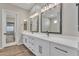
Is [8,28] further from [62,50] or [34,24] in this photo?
[34,24]

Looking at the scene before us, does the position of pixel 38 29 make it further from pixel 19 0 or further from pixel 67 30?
pixel 19 0

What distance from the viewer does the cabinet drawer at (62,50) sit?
91 cm

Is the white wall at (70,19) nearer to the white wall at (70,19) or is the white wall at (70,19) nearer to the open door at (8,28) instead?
the white wall at (70,19)

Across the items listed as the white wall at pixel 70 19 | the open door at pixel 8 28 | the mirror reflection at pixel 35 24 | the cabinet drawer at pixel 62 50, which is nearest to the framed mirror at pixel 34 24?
the mirror reflection at pixel 35 24

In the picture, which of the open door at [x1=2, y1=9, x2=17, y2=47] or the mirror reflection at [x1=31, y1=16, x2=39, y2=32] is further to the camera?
the mirror reflection at [x1=31, y1=16, x2=39, y2=32]

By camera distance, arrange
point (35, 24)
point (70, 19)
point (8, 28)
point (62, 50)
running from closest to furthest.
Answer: point (62, 50) → point (70, 19) → point (8, 28) → point (35, 24)

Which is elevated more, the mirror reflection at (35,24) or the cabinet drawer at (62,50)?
the mirror reflection at (35,24)

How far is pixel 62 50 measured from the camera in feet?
3.47

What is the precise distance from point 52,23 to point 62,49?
31.5 inches

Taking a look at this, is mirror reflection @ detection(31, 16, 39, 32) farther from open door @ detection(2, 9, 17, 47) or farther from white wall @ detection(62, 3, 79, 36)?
white wall @ detection(62, 3, 79, 36)

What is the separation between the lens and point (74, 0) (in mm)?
926

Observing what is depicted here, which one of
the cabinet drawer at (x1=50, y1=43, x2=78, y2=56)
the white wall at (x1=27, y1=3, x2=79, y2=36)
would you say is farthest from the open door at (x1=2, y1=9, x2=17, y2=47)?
the white wall at (x1=27, y1=3, x2=79, y2=36)

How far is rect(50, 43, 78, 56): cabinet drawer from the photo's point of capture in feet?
2.98

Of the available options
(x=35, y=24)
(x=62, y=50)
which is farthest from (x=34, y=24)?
(x=62, y=50)
